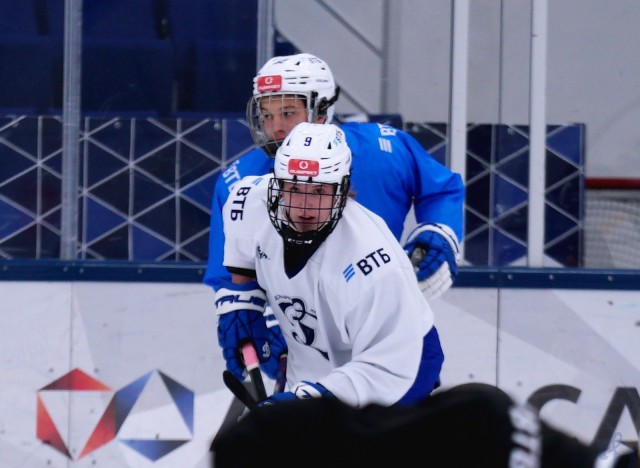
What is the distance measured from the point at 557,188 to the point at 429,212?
3.44 feet

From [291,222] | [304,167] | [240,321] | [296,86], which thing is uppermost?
[296,86]

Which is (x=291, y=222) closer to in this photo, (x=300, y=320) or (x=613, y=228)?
(x=300, y=320)

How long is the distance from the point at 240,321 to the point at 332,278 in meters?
0.39

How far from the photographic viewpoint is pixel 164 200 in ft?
13.1

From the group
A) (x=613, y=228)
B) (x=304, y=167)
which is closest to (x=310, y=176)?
(x=304, y=167)

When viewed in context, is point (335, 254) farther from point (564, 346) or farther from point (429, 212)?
point (564, 346)

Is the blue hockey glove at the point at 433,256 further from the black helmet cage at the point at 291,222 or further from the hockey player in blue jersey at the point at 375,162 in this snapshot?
the black helmet cage at the point at 291,222

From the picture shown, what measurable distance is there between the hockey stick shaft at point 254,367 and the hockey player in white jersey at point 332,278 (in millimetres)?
101

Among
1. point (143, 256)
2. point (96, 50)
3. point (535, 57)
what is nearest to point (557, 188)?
point (535, 57)

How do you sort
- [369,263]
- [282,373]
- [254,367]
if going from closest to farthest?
[369,263] → [254,367] → [282,373]

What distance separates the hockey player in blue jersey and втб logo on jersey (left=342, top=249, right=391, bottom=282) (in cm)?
45

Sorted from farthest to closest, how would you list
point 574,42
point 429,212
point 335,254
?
point 574,42
point 429,212
point 335,254

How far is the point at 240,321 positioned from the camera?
9.48 ft

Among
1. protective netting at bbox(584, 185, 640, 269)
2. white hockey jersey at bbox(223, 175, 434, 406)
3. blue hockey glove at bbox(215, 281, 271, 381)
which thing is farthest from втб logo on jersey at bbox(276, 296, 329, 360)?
protective netting at bbox(584, 185, 640, 269)
